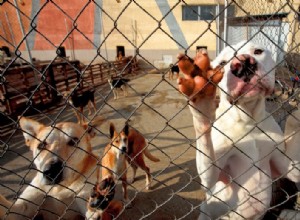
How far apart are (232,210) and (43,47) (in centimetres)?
1793

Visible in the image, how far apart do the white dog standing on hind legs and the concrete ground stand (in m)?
0.15

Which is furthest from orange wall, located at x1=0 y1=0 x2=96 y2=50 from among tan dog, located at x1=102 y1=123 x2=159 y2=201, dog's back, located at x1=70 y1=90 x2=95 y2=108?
tan dog, located at x1=102 y1=123 x2=159 y2=201

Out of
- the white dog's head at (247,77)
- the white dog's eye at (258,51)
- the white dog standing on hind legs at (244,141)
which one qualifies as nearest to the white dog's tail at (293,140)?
the white dog standing on hind legs at (244,141)

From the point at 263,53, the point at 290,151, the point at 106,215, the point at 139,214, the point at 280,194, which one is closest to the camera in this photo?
the point at 263,53

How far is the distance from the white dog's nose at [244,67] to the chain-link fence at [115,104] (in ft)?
0.70

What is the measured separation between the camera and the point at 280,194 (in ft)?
9.06

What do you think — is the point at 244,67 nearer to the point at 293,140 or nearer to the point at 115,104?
the point at 293,140

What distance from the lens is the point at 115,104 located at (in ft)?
30.8

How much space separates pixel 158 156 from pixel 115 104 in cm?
465

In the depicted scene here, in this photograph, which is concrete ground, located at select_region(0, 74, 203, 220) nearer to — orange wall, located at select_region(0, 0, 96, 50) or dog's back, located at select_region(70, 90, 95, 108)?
dog's back, located at select_region(70, 90, 95, 108)

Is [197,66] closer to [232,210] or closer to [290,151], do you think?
[290,151]

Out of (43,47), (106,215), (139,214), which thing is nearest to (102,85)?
(43,47)

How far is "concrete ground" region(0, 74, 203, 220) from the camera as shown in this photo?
2.13 metres

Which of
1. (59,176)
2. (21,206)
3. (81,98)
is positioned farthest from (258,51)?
(81,98)
